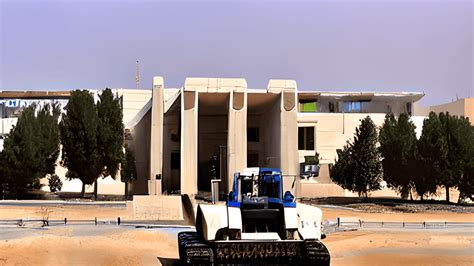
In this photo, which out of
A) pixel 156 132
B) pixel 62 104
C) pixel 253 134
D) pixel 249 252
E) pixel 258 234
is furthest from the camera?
pixel 62 104

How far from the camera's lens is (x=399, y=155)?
4525cm

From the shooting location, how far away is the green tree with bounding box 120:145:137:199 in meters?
48.8

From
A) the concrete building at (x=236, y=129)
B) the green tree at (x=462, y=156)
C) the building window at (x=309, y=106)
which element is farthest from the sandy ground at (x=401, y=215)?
the building window at (x=309, y=106)

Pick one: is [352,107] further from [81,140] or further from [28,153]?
[28,153]

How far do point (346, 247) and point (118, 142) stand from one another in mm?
30847

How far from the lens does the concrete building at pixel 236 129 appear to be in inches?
1761

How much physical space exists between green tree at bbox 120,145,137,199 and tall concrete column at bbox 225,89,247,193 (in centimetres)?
929

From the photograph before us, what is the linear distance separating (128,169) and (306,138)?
20.0 meters

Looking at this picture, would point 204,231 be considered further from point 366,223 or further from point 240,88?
point 240,88

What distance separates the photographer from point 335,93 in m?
68.0

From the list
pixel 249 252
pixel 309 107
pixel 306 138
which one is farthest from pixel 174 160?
pixel 249 252

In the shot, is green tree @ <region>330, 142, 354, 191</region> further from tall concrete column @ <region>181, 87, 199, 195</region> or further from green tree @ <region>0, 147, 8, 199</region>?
green tree @ <region>0, 147, 8, 199</region>

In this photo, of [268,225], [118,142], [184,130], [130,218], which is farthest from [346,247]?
[118,142]

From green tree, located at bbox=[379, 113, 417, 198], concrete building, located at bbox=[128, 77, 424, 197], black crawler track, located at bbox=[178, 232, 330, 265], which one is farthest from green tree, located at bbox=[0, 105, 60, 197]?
black crawler track, located at bbox=[178, 232, 330, 265]
